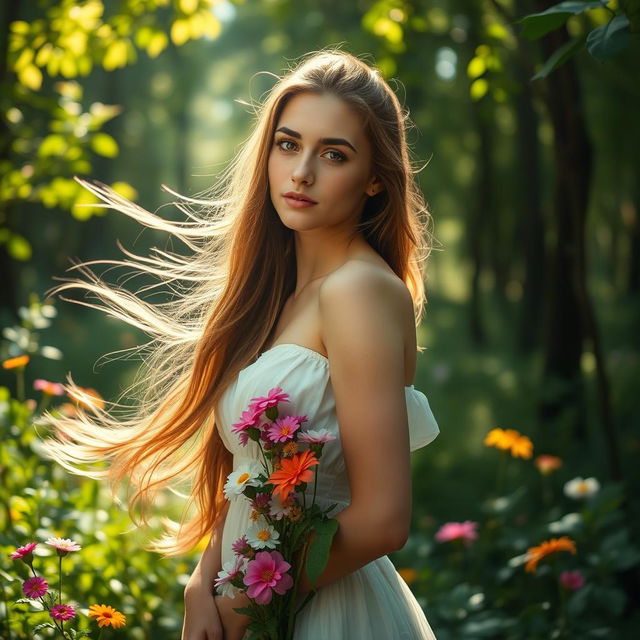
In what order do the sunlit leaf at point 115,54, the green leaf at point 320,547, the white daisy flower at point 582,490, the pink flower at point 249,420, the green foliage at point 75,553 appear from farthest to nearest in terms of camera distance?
the sunlit leaf at point 115,54 < the white daisy flower at point 582,490 < the green foliage at point 75,553 < the pink flower at point 249,420 < the green leaf at point 320,547

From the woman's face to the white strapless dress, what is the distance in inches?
14.4

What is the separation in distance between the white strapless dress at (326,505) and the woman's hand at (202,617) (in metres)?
0.14

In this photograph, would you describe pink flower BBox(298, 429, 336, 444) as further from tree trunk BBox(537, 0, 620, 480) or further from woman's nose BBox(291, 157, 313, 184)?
tree trunk BBox(537, 0, 620, 480)

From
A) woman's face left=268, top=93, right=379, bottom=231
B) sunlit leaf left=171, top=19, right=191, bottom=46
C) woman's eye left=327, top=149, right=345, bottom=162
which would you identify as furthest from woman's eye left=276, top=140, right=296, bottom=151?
sunlit leaf left=171, top=19, right=191, bottom=46

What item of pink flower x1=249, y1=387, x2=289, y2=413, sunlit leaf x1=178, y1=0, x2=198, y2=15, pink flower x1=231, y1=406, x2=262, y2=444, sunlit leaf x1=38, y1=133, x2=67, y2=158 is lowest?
pink flower x1=231, y1=406, x2=262, y2=444

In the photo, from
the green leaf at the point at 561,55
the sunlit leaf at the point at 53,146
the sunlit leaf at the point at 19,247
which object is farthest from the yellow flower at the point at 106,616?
the sunlit leaf at the point at 19,247

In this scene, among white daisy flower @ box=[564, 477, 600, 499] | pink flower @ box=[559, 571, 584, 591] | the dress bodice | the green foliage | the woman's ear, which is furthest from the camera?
white daisy flower @ box=[564, 477, 600, 499]

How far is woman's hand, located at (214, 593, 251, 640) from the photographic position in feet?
6.70

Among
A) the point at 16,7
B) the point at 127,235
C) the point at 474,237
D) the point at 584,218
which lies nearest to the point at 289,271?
the point at 584,218

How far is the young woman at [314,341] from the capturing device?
6.19ft

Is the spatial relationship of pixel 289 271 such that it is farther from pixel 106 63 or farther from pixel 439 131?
pixel 439 131

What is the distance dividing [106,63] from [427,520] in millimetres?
3181

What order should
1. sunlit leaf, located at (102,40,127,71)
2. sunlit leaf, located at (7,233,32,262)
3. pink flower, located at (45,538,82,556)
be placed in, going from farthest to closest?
sunlit leaf, located at (7,233,32,262) → sunlit leaf, located at (102,40,127,71) → pink flower, located at (45,538,82,556)

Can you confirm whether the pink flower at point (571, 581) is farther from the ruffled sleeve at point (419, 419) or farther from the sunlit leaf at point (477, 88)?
the sunlit leaf at point (477, 88)
